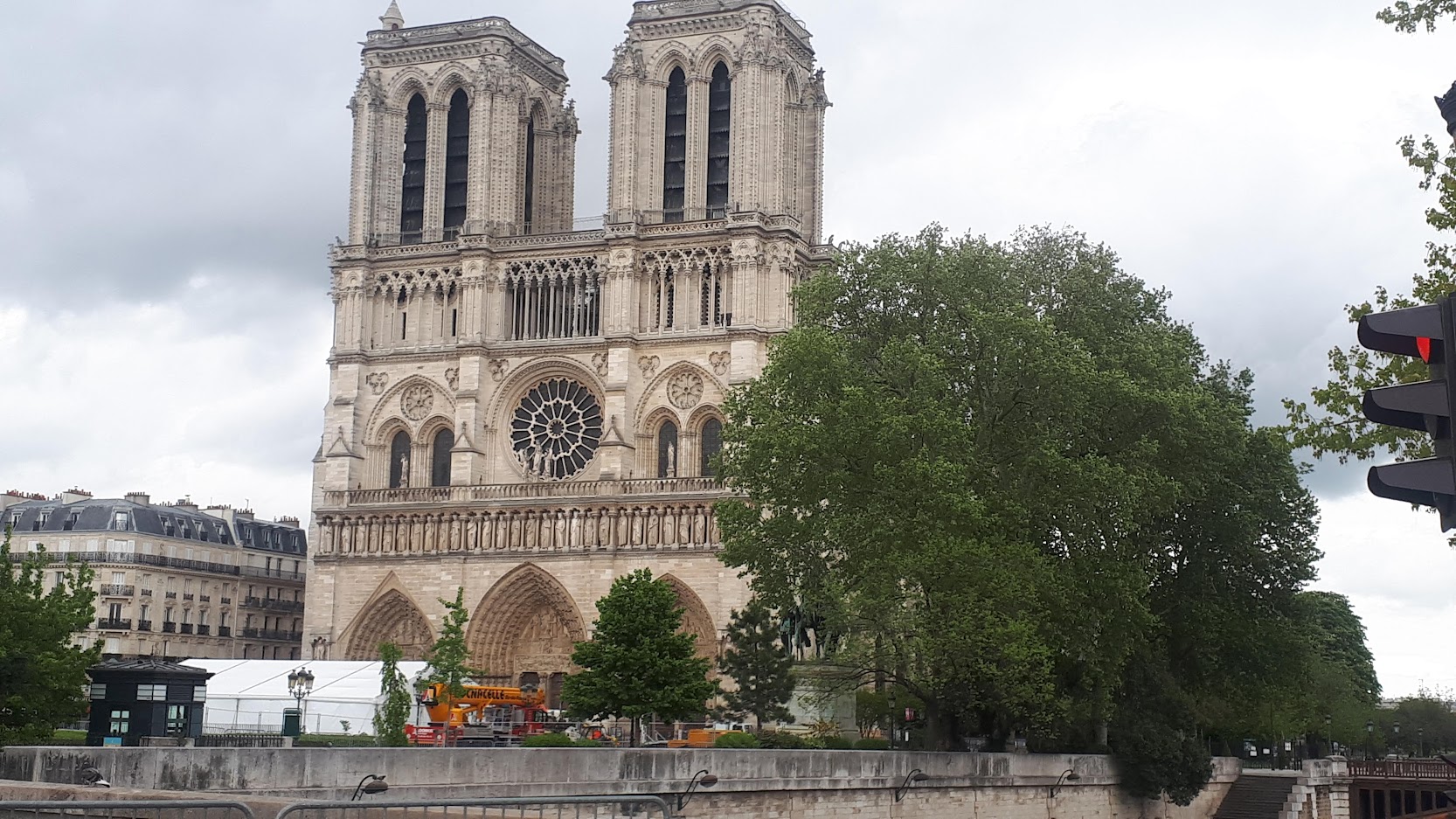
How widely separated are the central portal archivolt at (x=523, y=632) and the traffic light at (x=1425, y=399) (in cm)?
5015

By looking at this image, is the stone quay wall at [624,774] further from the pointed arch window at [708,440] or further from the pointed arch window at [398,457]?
the pointed arch window at [398,457]

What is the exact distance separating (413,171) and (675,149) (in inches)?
384

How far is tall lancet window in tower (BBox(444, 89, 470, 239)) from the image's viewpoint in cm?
6038

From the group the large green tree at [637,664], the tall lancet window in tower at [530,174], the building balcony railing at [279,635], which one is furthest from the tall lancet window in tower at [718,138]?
the building balcony railing at [279,635]

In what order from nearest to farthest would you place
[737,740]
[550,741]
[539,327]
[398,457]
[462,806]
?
[462,806] < [550,741] < [737,740] < [539,327] < [398,457]

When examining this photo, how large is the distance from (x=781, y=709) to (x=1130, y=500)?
12.8 metres

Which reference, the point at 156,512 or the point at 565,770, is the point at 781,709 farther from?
the point at 156,512

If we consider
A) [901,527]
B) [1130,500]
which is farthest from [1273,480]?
[901,527]

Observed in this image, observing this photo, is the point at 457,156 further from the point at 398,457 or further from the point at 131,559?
the point at 131,559

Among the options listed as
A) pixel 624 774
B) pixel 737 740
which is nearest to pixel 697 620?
pixel 737 740

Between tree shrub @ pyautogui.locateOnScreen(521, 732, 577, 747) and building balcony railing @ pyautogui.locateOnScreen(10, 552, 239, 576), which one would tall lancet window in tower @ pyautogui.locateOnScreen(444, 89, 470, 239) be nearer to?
building balcony railing @ pyautogui.locateOnScreen(10, 552, 239, 576)

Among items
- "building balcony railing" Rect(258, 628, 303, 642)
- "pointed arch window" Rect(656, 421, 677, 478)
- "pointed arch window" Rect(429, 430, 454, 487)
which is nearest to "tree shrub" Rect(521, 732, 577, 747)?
"pointed arch window" Rect(656, 421, 677, 478)

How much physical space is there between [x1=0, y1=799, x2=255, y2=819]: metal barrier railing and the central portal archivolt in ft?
137

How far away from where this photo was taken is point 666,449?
184 ft
